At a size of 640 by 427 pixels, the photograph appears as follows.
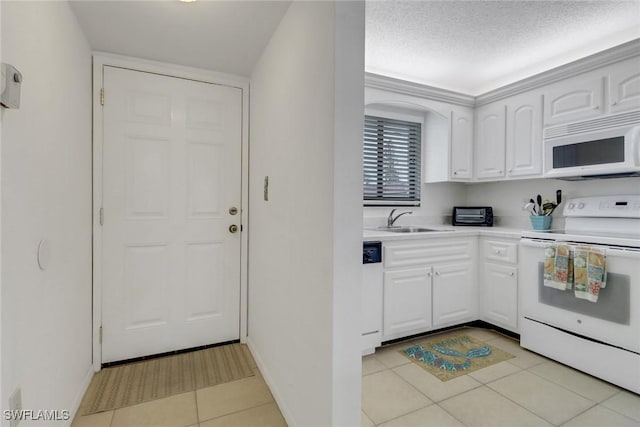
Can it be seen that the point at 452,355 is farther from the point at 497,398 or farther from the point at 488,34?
the point at 488,34

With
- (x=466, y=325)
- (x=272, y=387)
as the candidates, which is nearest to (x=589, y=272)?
(x=466, y=325)

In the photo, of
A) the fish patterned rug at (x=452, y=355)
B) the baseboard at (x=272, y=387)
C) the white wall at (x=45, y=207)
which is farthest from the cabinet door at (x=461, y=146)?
the white wall at (x=45, y=207)

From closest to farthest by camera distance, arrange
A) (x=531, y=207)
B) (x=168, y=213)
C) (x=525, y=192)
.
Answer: (x=168, y=213)
(x=531, y=207)
(x=525, y=192)

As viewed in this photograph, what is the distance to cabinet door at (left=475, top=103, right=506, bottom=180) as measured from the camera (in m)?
3.04

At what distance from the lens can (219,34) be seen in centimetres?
189

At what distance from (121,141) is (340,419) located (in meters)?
2.17

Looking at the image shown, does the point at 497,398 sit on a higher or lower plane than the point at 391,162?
lower

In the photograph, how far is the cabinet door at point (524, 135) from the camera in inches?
108

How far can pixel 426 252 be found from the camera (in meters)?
2.57

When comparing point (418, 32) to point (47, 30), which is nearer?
point (47, 30)

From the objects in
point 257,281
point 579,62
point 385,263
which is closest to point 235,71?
point 257,281

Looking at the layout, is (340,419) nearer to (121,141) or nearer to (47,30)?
(47,30)

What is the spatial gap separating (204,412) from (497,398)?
66.1 inches

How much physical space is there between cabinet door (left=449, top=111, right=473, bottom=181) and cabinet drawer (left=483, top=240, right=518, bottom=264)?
77cm
